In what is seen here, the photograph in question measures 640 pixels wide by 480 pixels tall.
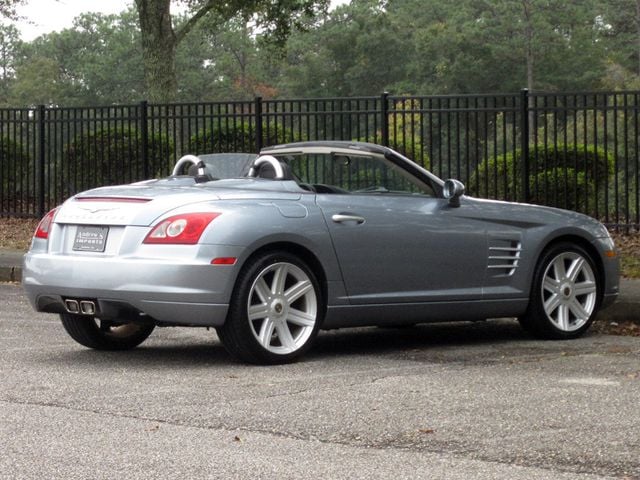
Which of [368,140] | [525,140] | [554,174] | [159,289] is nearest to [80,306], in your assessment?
[159,289]

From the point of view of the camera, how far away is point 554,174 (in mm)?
18281

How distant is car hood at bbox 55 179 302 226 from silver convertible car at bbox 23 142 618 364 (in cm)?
1

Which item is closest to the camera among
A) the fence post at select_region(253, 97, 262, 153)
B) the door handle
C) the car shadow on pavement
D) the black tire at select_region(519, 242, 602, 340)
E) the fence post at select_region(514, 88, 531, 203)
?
the door handle

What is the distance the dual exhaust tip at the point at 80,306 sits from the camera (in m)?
8.77

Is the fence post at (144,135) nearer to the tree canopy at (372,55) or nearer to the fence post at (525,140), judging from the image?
the fence post at (525,140)

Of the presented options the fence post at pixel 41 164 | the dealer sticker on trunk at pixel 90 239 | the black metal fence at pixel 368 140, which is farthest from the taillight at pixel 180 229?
the fence post at pixel 41 164

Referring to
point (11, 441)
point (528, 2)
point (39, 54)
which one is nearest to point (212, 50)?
point (39, 54)

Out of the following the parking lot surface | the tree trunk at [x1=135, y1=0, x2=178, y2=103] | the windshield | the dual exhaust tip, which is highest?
the tree trunk at [x1=135, y1=0, x2=178, y2=103]

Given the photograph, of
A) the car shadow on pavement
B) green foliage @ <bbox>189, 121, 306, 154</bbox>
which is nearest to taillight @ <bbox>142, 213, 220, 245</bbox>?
the car shadow on pavement

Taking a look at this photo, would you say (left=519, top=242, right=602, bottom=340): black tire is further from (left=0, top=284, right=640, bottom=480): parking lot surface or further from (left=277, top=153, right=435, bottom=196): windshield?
(left=277, top=153, right=435, bottom=196): windshield

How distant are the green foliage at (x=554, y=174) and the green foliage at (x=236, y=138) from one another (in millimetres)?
3330

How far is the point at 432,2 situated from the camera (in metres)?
104

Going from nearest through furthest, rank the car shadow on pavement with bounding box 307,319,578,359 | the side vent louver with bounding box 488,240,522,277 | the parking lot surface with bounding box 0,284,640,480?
1. the parking lot surface with bounding box 0,284,640,480
2. the car shadow on pavement with bounding box 307,319,578,359
3. the side vent louver with bounding box 488,240,522,277

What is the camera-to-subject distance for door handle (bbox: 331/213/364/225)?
928 cm
